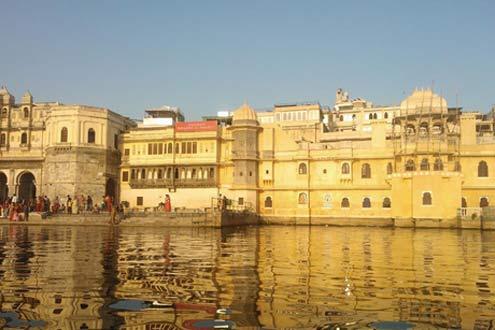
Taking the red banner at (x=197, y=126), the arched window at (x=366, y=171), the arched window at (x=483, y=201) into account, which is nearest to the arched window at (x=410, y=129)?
the arched window at (x=366, y=171)

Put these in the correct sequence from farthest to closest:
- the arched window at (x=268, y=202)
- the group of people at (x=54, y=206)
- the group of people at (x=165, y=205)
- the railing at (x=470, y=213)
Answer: the arched window at (x=268, y=202), the group of people at (x=165, y=205), the group of people at (x=54, y=206), the railing at (x=470, y=213)

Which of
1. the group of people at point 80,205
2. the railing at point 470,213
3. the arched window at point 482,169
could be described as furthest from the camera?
the group of people at point 80,205

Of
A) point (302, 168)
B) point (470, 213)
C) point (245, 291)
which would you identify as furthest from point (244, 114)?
point (245, 291)

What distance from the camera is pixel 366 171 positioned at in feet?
161

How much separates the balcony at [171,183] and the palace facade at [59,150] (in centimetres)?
343

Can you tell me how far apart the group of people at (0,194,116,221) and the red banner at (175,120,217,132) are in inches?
394

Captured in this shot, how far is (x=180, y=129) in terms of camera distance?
175 feet

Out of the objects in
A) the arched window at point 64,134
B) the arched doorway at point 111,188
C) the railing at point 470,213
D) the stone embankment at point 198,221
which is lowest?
the stone embankment at point 198,221

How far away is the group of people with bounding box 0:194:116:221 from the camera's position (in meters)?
43.5

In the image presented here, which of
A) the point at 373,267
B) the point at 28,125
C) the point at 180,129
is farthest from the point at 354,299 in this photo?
the point at 28,125

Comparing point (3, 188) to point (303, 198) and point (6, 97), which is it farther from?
point (303, 198)

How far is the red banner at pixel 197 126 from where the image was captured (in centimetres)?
5233

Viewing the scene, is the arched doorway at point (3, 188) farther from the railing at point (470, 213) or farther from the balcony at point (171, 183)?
the railing at point (470, 213)

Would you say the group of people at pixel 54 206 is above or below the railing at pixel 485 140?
below
